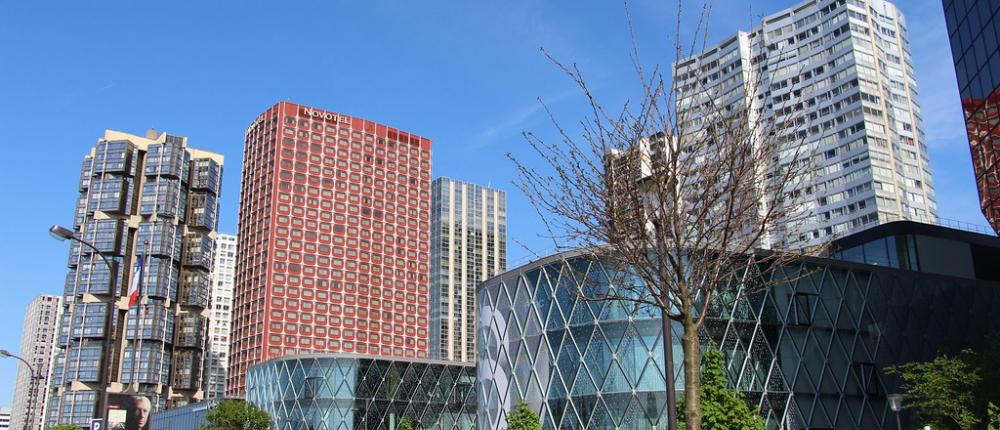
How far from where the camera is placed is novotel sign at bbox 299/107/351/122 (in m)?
185

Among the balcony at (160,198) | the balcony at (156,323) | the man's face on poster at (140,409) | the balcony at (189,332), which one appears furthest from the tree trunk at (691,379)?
the balcony at (160,198)

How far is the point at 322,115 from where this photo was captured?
186875mm

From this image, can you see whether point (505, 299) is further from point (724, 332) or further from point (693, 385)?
point (693, 385)

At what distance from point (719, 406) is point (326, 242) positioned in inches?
6122

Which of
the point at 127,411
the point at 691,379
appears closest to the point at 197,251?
the point at 127,411

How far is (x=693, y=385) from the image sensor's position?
1541cm

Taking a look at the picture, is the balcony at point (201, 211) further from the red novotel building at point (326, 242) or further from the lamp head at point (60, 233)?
the lamp head at point (60, 233)

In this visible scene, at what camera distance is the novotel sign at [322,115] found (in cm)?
18523

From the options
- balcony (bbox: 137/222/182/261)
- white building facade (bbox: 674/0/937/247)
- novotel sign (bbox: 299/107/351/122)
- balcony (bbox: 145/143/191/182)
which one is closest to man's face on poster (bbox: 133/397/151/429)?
white building facade (bbox: 674/0/937/247)

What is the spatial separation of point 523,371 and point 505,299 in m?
4.44

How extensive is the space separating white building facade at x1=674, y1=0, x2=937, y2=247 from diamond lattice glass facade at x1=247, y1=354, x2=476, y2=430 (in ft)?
169

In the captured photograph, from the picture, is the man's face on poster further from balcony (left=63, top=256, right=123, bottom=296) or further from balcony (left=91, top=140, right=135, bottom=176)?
balcony (left=91, top=140, right=135, bottom=176)

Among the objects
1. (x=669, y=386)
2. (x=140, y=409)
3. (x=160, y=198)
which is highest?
(x=160, y=198)

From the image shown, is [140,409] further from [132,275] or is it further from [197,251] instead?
[197,251]
